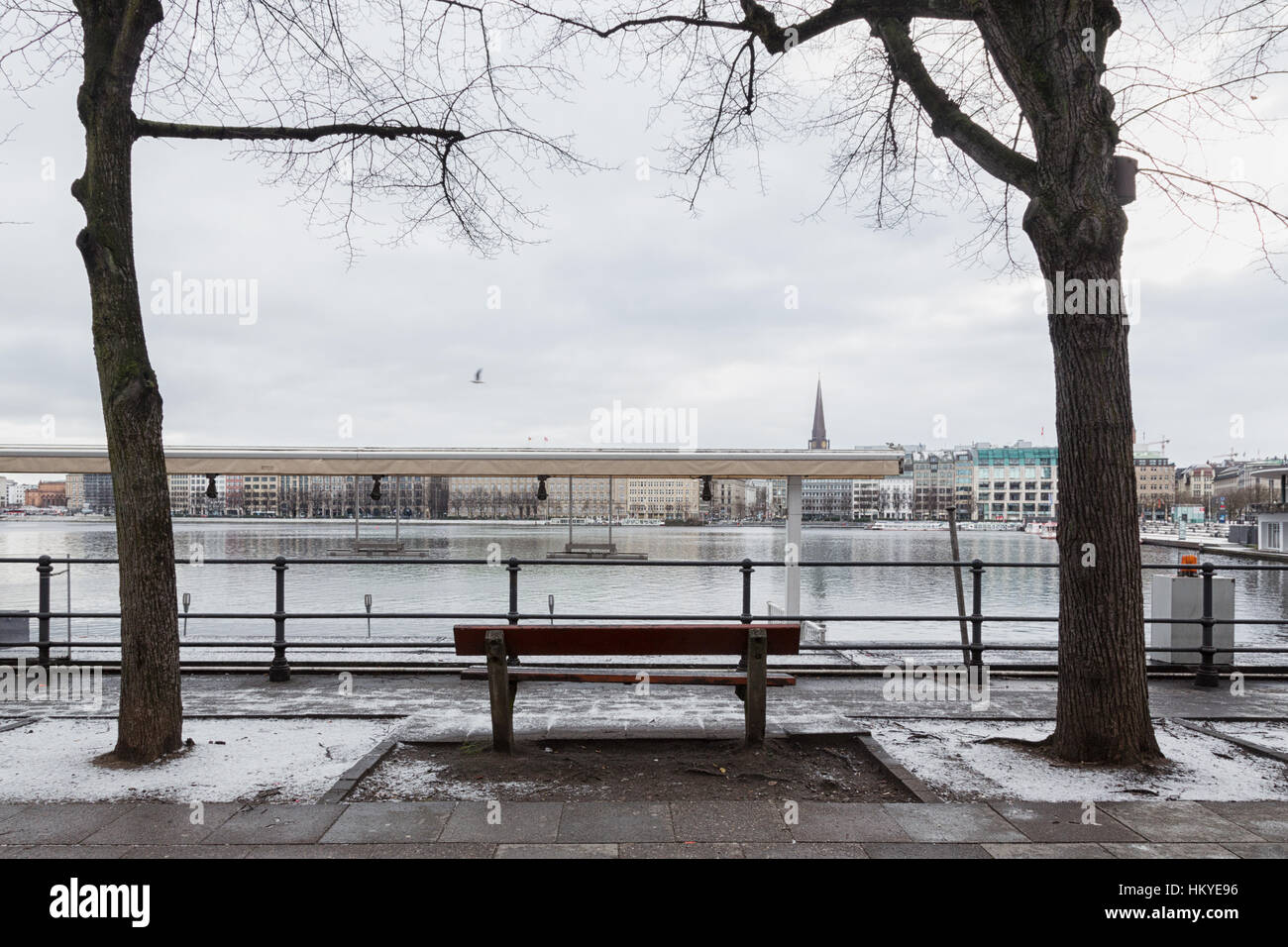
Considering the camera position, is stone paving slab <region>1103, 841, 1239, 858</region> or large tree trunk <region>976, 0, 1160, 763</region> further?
large tree trunk <region>976, 0, 1160, 763</region>

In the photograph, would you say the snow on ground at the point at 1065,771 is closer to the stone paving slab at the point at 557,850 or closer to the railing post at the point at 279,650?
the stone paving slab at the point at 557,850

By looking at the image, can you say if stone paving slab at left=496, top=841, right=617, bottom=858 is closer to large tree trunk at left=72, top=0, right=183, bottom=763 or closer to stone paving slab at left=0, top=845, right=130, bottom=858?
stone paving slab at left=0, top=845, right=130, bottom=858

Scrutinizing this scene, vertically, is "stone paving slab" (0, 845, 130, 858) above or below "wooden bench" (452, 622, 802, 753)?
below

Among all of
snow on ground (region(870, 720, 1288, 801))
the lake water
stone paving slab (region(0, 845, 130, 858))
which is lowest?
the lake water

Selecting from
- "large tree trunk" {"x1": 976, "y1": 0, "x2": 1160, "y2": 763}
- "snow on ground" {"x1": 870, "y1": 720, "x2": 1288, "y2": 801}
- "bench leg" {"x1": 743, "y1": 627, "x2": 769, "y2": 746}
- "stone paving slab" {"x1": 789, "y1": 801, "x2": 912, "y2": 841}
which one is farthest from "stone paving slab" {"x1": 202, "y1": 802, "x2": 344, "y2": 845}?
"large tree trunk" {"x1": 976, "y1": 0, "x2": 1160, "y2": 763}

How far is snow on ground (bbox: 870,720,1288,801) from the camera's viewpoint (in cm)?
459

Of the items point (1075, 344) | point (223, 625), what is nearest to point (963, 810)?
point (1075, 344)

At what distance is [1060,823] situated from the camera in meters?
4.06

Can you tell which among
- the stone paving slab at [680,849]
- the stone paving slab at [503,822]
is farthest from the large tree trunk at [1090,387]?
the stone paving slab at [503,822]

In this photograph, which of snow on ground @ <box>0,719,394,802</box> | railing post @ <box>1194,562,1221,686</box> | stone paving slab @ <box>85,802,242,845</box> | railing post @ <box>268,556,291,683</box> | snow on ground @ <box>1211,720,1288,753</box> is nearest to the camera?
stone paving slab @ <box>85,802,242,845</box>

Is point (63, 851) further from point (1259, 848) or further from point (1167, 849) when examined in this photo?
point (1259, 848)

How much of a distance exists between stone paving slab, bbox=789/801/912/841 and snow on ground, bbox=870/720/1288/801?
60 centimetres
